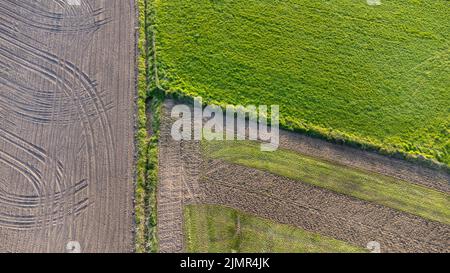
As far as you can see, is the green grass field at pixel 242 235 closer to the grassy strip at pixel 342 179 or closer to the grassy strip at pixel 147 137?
the grassy strip at pixel 147 137

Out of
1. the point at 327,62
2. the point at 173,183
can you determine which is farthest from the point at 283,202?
the point at 327,62

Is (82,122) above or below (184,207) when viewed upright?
above

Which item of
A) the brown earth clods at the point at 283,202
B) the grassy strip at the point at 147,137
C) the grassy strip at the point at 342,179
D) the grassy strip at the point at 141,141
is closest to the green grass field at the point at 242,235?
the brown earth clods at the point at 283,202

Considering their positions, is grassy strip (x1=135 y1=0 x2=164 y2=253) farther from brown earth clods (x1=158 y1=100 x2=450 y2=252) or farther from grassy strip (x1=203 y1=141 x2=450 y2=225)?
→ grassy strip (x1=203 y1=141 x2=450 y2=225)

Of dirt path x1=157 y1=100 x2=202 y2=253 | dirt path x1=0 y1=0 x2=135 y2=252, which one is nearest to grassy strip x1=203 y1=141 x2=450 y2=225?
dirt path x1=157 y1=100 x2=202 y2=253

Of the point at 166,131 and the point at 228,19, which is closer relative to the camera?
the point at 166,131

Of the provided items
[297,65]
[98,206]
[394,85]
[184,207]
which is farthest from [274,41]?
[98,206]

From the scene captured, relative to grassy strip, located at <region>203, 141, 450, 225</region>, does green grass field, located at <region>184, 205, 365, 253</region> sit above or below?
below
